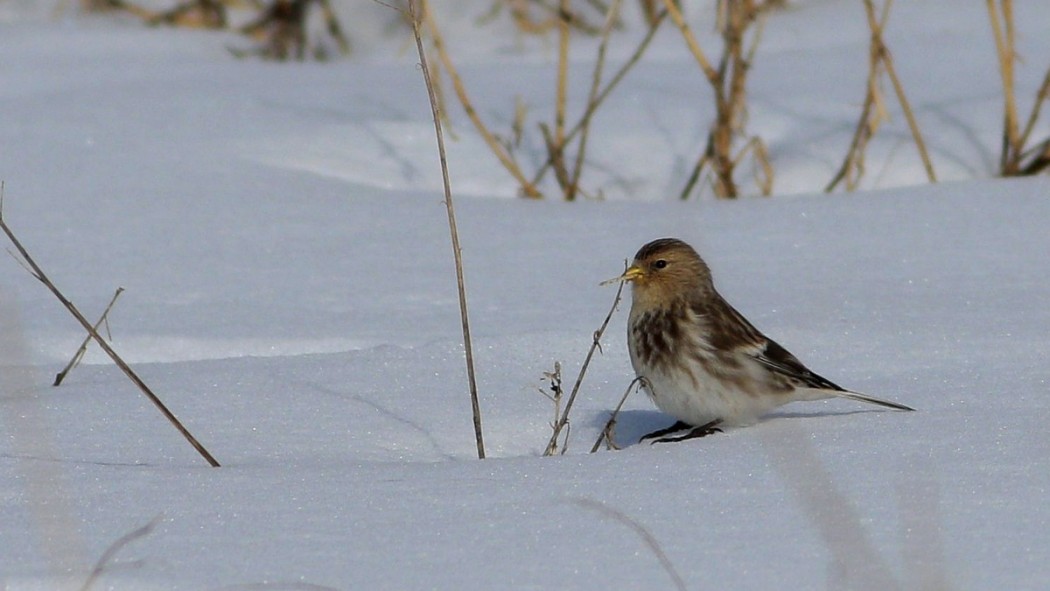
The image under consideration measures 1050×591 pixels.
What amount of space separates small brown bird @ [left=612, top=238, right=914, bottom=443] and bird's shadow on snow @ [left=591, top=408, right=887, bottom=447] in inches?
2.7

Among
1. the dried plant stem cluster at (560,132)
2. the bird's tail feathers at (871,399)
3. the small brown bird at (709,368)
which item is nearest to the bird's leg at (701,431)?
the small brown bird at (709,368)

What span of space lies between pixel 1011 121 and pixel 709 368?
7.92ft

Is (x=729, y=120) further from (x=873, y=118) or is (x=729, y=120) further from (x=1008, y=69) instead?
(x=1008, y=69)

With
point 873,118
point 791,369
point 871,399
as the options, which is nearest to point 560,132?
point 873,118

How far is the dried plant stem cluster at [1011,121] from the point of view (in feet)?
16.5

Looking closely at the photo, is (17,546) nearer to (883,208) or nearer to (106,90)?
(883,208)

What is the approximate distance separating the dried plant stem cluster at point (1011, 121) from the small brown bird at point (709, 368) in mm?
2212

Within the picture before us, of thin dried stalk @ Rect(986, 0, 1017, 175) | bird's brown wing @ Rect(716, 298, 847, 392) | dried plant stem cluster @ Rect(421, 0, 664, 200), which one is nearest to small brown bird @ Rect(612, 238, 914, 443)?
bird's brown wing @ Rect(716, 298, 847, 392)

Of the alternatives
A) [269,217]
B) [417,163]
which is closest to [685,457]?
[269,217]

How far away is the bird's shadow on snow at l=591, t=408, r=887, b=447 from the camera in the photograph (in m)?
3.20

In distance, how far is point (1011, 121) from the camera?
504cm

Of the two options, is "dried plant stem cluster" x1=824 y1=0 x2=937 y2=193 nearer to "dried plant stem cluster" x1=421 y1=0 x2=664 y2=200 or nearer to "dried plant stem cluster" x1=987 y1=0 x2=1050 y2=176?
"dried plant stem cluster" x1=987 y1=0 x2=1050 y2=176

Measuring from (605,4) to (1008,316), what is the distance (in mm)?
6049

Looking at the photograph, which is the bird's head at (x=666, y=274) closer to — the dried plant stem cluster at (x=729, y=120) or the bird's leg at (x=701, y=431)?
the bird's leg at (x=701, y=431)
